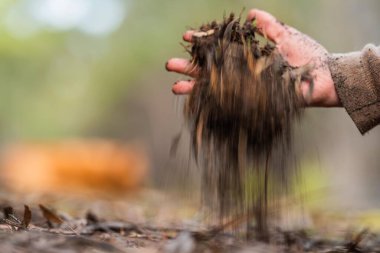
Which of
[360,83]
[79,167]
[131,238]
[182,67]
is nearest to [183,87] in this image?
[182,67]

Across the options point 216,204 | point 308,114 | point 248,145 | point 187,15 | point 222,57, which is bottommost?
point 216,204

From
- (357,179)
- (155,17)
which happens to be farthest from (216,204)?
(155,17)

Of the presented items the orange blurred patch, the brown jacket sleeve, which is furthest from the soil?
the orange blurred patch

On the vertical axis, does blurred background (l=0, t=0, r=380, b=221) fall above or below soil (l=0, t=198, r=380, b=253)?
above

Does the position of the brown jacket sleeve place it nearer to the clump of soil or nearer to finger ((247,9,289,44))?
finger ((247,9,289,44))

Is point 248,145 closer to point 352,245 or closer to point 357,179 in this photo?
point 352,245
